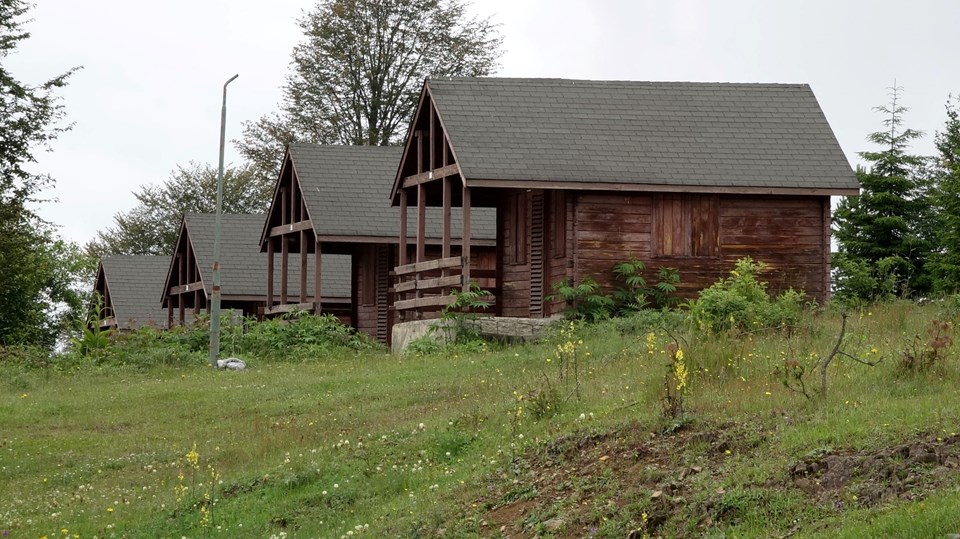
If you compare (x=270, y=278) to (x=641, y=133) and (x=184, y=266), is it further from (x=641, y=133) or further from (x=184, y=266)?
(x=641, y=133)

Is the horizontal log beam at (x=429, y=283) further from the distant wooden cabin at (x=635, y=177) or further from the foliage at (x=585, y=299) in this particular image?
the foliage at (x=585, y=299)

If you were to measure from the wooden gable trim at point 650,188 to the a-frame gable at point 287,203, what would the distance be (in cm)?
1170

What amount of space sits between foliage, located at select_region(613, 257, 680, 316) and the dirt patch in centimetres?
1896

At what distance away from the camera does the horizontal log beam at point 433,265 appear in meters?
32.4

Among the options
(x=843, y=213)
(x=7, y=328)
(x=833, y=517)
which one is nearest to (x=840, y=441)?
(x=833, y=517)

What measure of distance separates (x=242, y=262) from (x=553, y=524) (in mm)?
40475

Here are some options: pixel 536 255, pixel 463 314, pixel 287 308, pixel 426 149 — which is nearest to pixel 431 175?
pixel 426 149

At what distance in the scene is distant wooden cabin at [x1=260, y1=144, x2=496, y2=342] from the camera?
136 ft

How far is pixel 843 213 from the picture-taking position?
4619 centimetres

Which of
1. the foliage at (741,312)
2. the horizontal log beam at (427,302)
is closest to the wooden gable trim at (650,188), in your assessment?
the horizontal log beam at (427,302)

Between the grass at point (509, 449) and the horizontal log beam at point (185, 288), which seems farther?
the horizontal log beam at point (185, 288)

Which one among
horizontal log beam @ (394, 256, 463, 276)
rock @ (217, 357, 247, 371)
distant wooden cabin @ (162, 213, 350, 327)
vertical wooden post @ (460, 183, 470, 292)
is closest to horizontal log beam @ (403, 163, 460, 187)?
vertical wooden post @ (460, 183, 470, 292)

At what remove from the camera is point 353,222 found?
4150 centimetres

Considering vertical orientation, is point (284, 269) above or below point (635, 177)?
below
